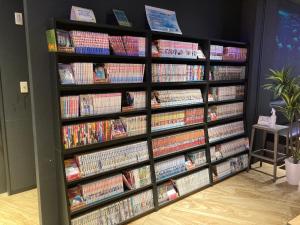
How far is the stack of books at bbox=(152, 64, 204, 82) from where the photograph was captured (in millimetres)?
2732

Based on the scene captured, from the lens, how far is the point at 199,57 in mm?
3107

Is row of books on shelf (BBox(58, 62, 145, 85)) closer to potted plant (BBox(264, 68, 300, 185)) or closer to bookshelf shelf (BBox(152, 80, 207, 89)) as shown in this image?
bookshelf shelf (BBox(152, 80, 207, 89))

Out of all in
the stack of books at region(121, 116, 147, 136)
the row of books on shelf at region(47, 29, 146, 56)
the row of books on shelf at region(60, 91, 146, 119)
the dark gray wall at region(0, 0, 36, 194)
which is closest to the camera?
the row of books on shelf at region(47, 29, 146, 56)

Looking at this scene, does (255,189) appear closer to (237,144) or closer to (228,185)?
(228,185)

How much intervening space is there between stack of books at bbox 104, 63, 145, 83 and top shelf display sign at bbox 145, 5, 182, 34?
504mm

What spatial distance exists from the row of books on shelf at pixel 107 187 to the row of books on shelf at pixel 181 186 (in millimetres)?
276

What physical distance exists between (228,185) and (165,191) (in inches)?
39.2

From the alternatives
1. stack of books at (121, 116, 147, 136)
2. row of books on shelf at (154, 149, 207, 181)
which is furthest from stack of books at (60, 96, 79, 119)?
row of books on shelf at (154, 149, 207, 181)

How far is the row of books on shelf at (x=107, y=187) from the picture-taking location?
7.42 feet

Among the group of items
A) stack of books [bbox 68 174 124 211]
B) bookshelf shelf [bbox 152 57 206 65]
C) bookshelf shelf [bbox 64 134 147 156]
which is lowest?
stack of books [bbox 68 174 124 211]

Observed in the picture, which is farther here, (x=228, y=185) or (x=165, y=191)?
(x=228, y=185)

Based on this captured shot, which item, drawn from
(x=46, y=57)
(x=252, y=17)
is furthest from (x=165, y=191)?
(x=252, y=17)

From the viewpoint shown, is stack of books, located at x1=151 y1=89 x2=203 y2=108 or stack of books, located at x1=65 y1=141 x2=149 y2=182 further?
stack of books, located at x1=151 y1=89 x2=203 y2=108

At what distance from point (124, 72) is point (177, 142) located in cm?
107
